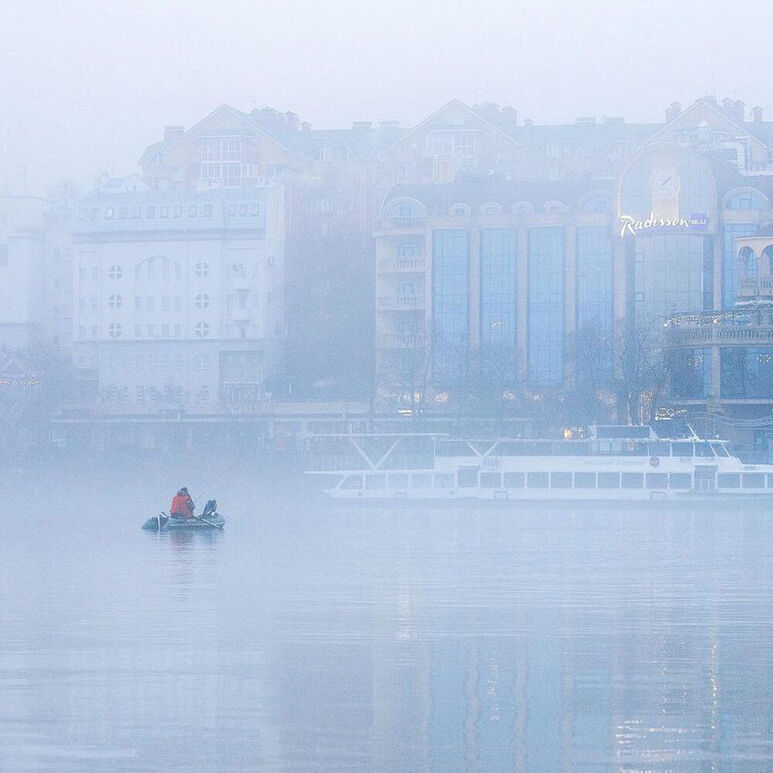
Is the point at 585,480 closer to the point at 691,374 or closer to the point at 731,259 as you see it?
the point at 691,374

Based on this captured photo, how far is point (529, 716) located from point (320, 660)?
613 centimetres

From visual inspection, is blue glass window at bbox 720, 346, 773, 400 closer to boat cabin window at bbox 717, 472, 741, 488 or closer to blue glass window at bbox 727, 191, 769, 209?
blue glass window at bbox 727, 191, 769, 209

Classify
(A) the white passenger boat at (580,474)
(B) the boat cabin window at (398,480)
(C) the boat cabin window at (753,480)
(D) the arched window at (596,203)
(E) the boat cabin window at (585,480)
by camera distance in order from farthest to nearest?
(D) the arched window at (596,203)
(B) the boat cabin window at (398,480)
(E) the boat cabin window at (585,480)
(C) the boat cabin window at (753,480)
(A) the white passenger boat at (580,474)

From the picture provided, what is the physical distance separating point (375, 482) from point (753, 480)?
1872 cm

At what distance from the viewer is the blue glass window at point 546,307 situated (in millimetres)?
134750

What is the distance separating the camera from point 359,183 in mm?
160750

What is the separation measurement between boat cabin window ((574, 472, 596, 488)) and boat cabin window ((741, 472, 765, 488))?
715 cm

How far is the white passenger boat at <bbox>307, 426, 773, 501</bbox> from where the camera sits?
298 feet

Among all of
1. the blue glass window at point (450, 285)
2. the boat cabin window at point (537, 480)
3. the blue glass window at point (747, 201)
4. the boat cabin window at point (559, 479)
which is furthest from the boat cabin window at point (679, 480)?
the blue glass window at point (450, 285)

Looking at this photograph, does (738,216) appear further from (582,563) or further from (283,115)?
(582,563)

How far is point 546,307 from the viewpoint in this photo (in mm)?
136000

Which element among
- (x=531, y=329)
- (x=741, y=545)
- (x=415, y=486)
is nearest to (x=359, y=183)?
(x=531, y=329)

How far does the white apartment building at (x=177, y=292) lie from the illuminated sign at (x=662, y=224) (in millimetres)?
30505

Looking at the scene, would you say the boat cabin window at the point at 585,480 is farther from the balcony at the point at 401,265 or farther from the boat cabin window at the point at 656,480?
the balcony at the point at 401,265
